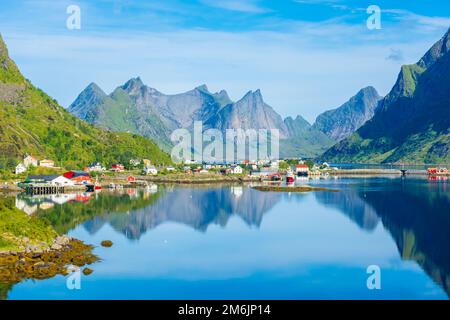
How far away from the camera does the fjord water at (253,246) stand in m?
34.7

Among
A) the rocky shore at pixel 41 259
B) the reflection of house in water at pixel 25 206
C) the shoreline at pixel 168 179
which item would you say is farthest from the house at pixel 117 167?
the rocky shore at pixel 41 259

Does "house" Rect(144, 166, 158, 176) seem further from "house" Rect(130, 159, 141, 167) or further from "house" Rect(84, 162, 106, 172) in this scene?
"house" Rect(84, 162, 106, 172)

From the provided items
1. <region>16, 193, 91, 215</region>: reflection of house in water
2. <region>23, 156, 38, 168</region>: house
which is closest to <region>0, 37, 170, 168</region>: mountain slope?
<region>23, 156, 38, 168</region>: house

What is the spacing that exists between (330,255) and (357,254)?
2184 mm

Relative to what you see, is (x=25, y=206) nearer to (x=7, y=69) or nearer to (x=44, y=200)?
(x=44, y=200)

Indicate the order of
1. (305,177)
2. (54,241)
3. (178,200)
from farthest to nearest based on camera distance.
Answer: (305,177) → (178,200) → (54,241)

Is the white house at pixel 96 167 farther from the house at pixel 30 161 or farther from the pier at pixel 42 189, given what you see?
the pier at pixel 42 189

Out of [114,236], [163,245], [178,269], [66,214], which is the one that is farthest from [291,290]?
[66,214]

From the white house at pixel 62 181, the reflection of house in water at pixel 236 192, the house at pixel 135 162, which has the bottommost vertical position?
the reflection of house in water at pixel 236 192

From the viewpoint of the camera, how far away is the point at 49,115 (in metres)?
141

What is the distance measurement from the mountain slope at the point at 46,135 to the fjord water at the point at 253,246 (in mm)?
37648

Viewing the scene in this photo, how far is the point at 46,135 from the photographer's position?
423 ft

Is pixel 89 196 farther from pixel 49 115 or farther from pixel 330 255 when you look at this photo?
pixel 49 115
